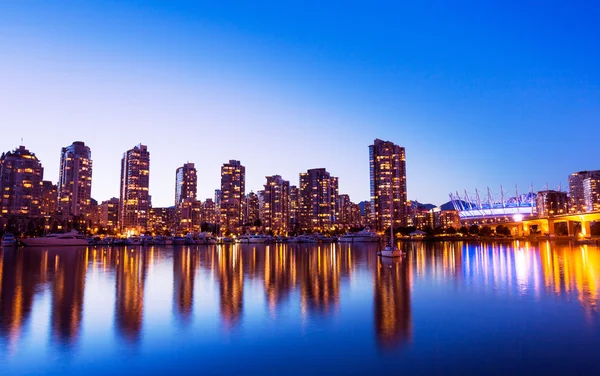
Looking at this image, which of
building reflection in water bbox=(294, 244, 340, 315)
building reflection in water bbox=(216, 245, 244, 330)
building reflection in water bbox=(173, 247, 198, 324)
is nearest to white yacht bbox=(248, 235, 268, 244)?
building reflection in water bbox=(173, 247, 198, 324)

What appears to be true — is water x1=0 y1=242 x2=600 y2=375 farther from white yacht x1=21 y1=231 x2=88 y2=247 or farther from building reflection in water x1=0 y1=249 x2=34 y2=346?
white yacht x1=21 y1=231 x2=88 y2=247

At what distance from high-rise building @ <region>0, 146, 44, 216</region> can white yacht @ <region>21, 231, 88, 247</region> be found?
6509cm

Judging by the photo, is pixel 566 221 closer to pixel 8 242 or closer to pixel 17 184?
pixel 8 242

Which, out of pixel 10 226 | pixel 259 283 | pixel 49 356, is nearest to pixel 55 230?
pixel 10 226

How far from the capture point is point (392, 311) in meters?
21.1

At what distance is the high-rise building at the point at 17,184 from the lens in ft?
541

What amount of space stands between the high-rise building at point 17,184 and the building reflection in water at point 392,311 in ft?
570

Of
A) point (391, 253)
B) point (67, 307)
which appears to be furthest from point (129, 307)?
point (391, 253)

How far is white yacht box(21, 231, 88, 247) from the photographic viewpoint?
109938mm

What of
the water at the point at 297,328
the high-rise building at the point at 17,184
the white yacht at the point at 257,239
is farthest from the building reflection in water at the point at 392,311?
the high-rise building at the point at 17,184

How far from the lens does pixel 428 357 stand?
13562 mm

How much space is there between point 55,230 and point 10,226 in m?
21.6

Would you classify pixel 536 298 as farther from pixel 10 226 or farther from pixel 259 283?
pixel 10 226

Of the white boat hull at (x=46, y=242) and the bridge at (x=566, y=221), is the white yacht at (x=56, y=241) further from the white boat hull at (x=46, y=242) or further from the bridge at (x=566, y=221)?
the bridge at (x=566, y=221)
